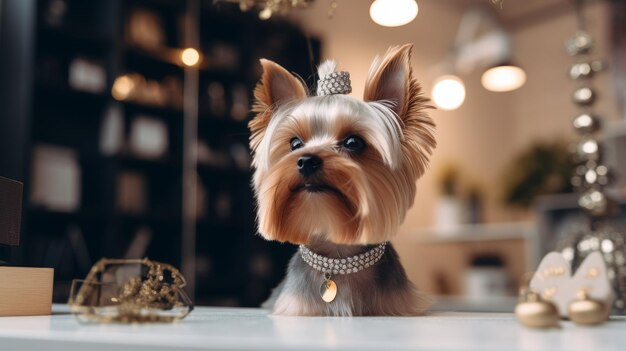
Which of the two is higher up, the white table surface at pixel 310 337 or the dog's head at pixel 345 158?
the dog's head at pixel 345 158

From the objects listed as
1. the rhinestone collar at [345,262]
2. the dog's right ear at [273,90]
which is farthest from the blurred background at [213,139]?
the rhinestone collar at [345,262]

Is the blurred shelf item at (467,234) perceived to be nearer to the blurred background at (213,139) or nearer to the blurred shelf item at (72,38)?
the blurred background at (213,139)

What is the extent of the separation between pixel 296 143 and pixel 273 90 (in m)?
0.11

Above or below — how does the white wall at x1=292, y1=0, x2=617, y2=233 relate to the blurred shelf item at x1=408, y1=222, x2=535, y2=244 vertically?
above

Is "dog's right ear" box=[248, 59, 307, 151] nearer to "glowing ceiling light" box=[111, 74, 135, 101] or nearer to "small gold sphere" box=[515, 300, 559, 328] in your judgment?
"small gold sphere" box=[515, 300, 559, 328]

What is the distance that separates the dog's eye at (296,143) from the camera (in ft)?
3.32

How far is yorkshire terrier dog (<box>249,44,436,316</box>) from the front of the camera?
947mm

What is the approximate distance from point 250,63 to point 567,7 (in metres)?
3.32

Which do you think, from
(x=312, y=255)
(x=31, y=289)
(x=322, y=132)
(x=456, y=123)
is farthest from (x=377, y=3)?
(x=456, y=123)

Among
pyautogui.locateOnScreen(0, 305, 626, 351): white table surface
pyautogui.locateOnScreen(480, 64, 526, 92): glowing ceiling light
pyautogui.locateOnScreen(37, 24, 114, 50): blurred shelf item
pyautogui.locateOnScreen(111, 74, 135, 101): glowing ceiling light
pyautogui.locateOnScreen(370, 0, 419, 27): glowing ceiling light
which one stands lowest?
pyautogui.locateOnScreen(0, 305, 626, 351): white table surface

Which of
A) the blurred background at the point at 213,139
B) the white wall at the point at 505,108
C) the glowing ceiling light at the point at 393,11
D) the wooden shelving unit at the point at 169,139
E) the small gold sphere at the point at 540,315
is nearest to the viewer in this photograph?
the small gold sphere at the point at 540,315

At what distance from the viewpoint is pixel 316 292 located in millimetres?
1002

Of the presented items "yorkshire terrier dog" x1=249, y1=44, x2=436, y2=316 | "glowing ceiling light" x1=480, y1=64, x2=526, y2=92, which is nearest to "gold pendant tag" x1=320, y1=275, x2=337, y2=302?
"yorkshire terrier dog" x1=249, y1=44, x2=436, y2=316

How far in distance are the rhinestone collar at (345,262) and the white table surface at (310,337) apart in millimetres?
176
